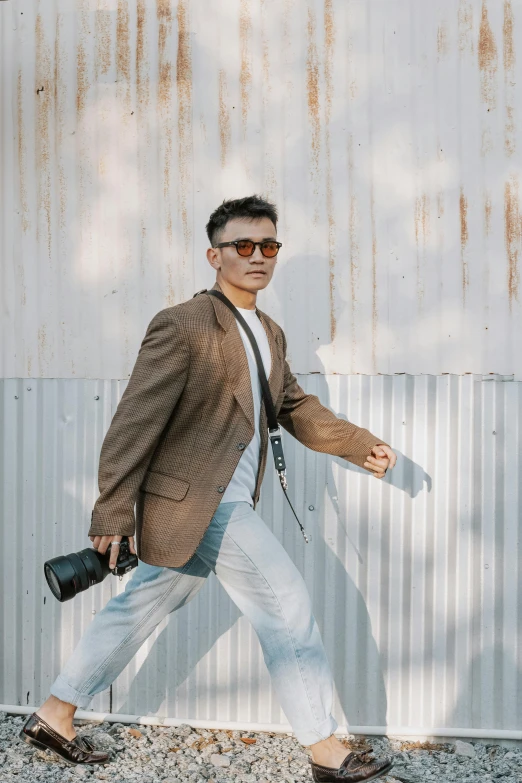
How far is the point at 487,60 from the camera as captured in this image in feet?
13.4

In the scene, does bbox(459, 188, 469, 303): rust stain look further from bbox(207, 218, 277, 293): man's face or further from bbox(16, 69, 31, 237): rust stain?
bbox(16, 69, 31, 237): rust stain

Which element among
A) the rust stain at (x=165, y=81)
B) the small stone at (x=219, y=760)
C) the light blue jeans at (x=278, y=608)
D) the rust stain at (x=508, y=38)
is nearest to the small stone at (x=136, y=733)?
the small stone at (x=219, y=760)

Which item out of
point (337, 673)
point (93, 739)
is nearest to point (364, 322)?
point (337, 673)

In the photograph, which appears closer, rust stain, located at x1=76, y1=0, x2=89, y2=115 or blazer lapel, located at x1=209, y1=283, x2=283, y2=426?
blazer lapel, located at x1=209, y1=283, x2=283, y2=426

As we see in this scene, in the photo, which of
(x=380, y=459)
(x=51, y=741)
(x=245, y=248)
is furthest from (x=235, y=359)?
(x=51, y=741)

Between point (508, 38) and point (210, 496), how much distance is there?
7.90ft

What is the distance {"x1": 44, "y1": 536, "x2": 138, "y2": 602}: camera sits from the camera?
3.12 meters

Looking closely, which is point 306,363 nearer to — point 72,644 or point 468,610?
point 468,610

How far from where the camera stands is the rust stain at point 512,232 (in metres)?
4.09

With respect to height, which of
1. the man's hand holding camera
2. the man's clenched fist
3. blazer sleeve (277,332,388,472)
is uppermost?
blazer sleeve (277,332,388,472)

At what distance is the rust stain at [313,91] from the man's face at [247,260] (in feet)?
2.50

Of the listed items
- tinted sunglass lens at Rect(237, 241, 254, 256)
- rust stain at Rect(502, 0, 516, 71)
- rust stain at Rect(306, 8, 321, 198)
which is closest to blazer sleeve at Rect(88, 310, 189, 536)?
tinted sunglass lens at Rect(237, 241, 254, 256)

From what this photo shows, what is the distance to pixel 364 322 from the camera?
164 inches

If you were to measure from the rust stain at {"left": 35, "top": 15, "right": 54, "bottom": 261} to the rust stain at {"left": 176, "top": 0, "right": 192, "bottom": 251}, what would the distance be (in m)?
0.61
